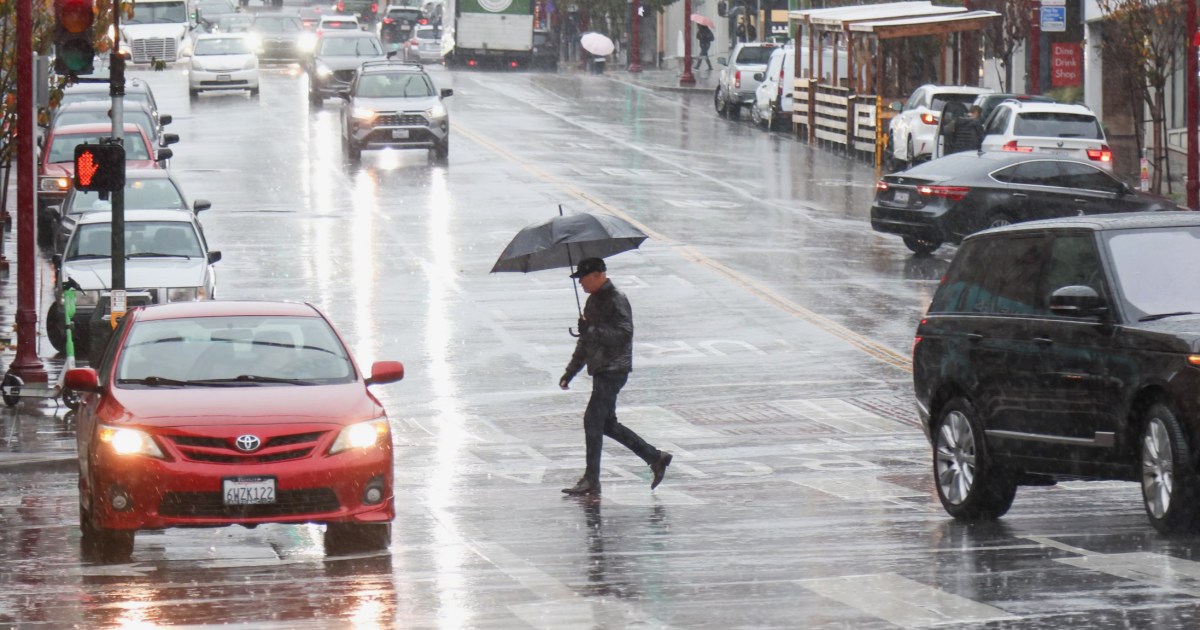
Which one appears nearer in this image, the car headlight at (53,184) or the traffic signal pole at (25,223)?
the traffic signal pole at (25,223)

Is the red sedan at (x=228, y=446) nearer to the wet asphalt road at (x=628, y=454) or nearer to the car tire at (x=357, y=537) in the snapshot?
the car tire at (x=357, y=537)

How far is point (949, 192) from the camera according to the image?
28578mm

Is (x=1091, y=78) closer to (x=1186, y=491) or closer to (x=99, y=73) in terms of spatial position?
(x=99, y=73)

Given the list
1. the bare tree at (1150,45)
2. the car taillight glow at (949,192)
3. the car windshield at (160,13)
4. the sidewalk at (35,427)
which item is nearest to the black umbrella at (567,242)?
the sidewalk at (35,427)

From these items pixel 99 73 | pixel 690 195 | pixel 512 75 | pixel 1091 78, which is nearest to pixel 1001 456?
A: pixel 690 195

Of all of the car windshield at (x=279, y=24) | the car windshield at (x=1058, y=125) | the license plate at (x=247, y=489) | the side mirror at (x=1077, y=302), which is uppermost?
the car windshield at (x=279, y=24)

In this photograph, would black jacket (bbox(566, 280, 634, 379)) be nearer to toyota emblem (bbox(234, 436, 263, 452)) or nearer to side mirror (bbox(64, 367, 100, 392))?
toyota emblem (bbox(234, 436, 263, 452))

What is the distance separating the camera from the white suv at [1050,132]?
35375mm

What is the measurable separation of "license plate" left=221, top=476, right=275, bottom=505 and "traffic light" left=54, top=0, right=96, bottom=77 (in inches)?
321

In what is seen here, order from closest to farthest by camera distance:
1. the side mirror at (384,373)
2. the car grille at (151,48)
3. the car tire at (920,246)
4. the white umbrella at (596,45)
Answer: the side mirror at (384,373) < the car tire at (920,246) < the car grille at (151,48) < the white umbrella at (596,45)

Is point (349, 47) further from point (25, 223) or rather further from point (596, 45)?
point (25, 223)

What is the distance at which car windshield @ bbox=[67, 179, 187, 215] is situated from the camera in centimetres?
2747

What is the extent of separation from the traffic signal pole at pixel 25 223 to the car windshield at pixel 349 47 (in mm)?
34718

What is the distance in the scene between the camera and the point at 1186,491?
10.7m
